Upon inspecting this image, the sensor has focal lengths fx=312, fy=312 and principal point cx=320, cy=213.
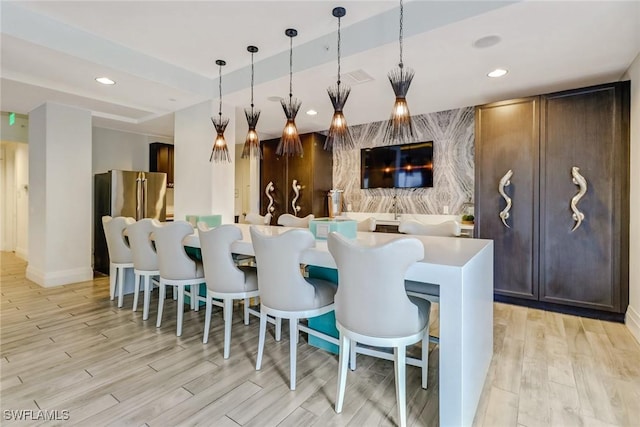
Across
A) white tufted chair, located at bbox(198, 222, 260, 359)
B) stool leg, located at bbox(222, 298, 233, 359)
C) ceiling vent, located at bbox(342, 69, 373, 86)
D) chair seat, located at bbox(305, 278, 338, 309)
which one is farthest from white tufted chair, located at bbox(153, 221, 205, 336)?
ceiling vent, located at bbox(342, 69, 373, 86)

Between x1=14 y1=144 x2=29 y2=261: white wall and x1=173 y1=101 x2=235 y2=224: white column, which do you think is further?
x1=14 y1=144 x2=29 y2=261: white wall

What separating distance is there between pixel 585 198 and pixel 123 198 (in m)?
5.90

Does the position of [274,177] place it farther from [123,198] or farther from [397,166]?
[123,198]

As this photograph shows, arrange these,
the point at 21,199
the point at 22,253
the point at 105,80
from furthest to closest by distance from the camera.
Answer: the point at 21,199 < the point at 22,253 < the point at 105,80

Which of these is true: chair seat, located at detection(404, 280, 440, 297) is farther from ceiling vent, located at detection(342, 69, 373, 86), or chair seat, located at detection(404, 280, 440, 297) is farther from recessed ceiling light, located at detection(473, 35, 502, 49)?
ceiling vent, located at detection(342, 69, 373, 86)

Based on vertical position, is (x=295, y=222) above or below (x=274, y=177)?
below

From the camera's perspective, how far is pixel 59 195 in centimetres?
421

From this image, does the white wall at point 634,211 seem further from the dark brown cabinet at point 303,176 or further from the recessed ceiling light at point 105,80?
the recessed ceiling light at point 105,80

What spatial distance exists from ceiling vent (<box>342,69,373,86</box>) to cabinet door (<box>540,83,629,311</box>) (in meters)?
1.89

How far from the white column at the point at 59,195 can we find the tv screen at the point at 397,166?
4209mm

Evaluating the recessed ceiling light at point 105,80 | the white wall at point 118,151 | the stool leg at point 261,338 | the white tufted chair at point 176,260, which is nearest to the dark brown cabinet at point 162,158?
the white wall at point 118,151

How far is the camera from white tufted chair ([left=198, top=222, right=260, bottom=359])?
218cm

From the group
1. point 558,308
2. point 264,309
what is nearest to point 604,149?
point 558,308

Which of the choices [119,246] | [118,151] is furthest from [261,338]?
[118,151]
